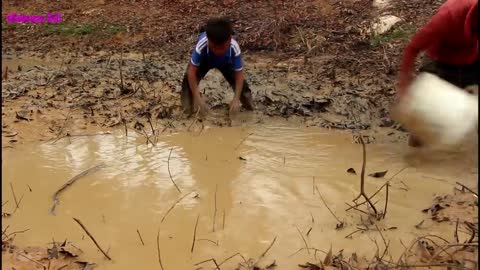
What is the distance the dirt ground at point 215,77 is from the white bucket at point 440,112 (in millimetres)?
572

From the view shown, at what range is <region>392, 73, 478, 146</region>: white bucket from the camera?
204 cm

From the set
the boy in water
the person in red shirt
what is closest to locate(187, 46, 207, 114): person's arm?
the boy in water

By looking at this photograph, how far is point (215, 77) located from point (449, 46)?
339 cm

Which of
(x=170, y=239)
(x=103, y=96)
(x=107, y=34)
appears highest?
(x=107, y=34)

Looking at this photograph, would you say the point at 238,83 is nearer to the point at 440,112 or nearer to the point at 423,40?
the point at 423,40

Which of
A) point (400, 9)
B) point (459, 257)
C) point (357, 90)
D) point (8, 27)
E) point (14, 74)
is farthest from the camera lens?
point (8, 27)

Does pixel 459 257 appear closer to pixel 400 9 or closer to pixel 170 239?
pixel 170 239

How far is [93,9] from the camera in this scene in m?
11.0

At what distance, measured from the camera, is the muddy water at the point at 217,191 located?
9.19ft

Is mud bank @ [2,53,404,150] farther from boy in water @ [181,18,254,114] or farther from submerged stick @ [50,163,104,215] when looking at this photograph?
submerged stick @ [50,163,104,215]

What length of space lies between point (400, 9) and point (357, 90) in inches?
121

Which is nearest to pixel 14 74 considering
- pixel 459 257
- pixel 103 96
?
A: pixel 103 96

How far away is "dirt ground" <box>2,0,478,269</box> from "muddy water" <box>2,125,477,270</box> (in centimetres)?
17
